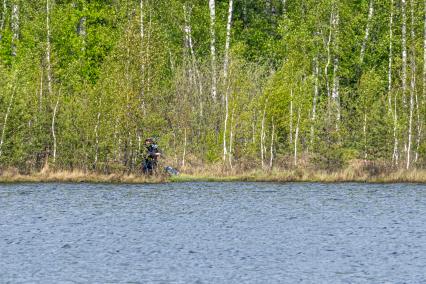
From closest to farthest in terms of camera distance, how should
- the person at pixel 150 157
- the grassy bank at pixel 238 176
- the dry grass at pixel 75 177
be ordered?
the person at pixel 150 157, the dry grass at pixel 75 177, the grassy bank at pixel 238 176

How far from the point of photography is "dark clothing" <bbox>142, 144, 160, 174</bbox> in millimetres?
61938

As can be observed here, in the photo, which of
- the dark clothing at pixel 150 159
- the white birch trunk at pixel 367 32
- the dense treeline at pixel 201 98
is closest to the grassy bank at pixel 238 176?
the dark clothing at pixel 150 159

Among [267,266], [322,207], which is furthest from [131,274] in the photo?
[322,207]

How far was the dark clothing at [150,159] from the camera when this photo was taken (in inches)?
2438

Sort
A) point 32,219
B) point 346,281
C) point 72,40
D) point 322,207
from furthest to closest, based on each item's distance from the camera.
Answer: point 72,40
point 322,207
point 32,219
point 346,281

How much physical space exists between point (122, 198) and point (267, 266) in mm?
23749

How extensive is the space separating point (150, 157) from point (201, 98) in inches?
342

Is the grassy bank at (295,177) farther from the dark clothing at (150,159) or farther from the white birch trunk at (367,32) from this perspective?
the white birch trunk at (367,32)

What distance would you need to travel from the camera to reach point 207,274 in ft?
92.6

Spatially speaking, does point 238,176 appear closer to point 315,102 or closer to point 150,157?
point 150,157

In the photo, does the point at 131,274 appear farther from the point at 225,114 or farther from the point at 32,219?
the point at 225,114

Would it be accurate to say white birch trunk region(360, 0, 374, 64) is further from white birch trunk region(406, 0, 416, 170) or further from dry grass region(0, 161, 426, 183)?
dry grass region(0, 161, 426, 183)

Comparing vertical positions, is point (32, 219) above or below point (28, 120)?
below

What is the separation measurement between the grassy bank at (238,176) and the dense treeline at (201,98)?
3.19ft
